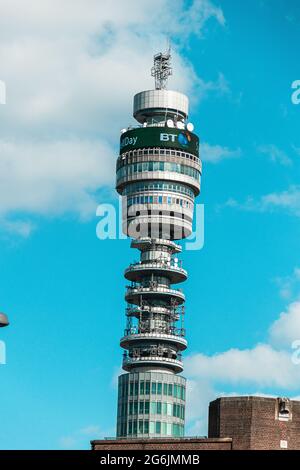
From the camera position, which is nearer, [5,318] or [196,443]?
[5,318]

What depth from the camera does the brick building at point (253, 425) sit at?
4651 inches

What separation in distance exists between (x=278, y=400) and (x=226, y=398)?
4615 mm

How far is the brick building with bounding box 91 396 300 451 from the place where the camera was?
11812cm

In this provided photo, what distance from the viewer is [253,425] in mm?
118250
